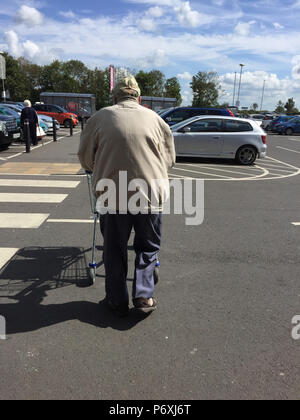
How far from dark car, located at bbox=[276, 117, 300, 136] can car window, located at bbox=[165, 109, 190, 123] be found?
19039mm

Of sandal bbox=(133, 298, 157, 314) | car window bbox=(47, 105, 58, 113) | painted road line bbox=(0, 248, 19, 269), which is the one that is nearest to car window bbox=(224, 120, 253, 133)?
painted road line bbox=(0, 248, 19, 269)

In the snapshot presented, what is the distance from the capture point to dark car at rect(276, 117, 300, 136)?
31.0 m

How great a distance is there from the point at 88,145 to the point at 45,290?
148 centimetres

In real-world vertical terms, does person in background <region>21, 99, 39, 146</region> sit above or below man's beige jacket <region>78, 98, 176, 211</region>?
below

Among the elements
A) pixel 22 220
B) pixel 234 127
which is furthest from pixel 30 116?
pixel 22 220

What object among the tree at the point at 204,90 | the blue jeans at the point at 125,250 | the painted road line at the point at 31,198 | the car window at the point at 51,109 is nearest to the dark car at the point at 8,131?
the painted road line at the point at 31,198

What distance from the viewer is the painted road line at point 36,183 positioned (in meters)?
7.82

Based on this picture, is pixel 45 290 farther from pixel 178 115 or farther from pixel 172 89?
pixel 172 89

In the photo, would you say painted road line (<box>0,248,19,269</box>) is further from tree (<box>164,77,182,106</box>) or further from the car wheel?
tree (<box>164,77,182,106</box>)

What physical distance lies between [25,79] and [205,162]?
70463mm

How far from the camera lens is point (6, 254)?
4254mm

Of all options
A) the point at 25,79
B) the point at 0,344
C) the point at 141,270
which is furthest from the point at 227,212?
the point at 25,79

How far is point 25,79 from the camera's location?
7306 cm

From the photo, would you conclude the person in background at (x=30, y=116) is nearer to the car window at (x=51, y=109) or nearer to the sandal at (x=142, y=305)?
the sandal at (x=142, y=305)
